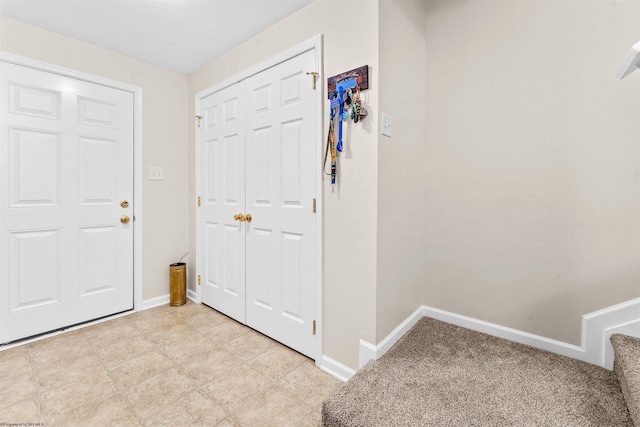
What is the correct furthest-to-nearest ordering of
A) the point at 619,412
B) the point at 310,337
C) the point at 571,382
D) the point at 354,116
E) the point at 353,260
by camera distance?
the point at 310,337, the point at 353,260, the point at 354,116, the point at 571,382, the point at 619,412

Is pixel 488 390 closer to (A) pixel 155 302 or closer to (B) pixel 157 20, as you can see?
(A) pixel 155 302

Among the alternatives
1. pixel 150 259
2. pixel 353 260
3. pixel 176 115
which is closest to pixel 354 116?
pixel 353 260

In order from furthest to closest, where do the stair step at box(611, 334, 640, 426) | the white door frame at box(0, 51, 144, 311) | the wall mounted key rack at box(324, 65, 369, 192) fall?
the white door frame at box(0, 51, 144, 311), the wall mounted key rack at box(324, 65, 369, 192), the stair step at box(611, 334, 640, 426)

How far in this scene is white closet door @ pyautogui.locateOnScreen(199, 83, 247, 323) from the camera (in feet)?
7.59

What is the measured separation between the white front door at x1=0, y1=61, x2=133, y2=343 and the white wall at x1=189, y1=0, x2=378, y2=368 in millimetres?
Result: 1838

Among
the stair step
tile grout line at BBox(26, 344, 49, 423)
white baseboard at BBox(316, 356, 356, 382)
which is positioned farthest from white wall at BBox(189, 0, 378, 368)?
tile grout line at BBox(26, 344, 49, 423)

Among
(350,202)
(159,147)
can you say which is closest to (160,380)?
(350,202)

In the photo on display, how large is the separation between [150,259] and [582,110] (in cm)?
337

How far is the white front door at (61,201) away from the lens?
79.4 inches

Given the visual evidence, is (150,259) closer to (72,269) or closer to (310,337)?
(72,269)

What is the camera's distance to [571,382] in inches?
52.9

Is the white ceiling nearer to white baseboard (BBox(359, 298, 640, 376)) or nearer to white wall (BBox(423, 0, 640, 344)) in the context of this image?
white wall (BBox(423, 0, 640, 344))

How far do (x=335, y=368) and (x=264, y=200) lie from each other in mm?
1207

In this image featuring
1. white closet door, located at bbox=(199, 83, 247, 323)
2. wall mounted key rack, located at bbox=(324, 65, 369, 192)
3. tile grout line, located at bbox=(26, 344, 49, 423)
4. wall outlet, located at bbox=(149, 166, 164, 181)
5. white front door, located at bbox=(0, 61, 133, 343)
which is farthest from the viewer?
wall outlet, located at bbox=(149, 166, 164, 181)
